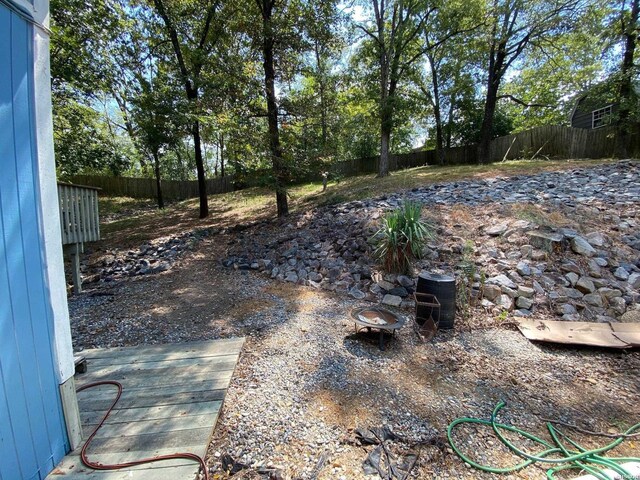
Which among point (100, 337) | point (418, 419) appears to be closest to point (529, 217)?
point (418, 419)

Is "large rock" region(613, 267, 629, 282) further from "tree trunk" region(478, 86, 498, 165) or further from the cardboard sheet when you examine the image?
"tree trunk" region(478, 86, 498, 165)

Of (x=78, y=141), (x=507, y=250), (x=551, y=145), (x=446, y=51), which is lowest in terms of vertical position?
(x=507, y=250)

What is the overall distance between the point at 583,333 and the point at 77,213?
5647 mm

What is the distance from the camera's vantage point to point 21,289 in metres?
1.25

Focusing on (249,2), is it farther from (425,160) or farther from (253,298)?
(425,160)

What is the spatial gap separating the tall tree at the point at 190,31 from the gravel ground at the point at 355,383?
5763mm

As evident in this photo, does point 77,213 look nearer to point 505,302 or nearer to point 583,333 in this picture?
point 505,302

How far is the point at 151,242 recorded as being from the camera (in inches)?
274

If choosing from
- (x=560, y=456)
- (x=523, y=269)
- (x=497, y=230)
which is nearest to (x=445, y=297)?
(x=523, y=269)

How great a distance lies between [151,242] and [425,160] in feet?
44.7

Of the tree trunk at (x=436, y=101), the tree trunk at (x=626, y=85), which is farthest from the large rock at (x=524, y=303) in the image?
the tree trunk at (x=436, y=101)

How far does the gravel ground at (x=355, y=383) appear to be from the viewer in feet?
5.29

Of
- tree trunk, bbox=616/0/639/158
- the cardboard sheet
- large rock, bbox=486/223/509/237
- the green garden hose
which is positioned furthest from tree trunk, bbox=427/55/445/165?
the green garden hose

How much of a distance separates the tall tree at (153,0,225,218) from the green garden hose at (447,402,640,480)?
7.80 m
